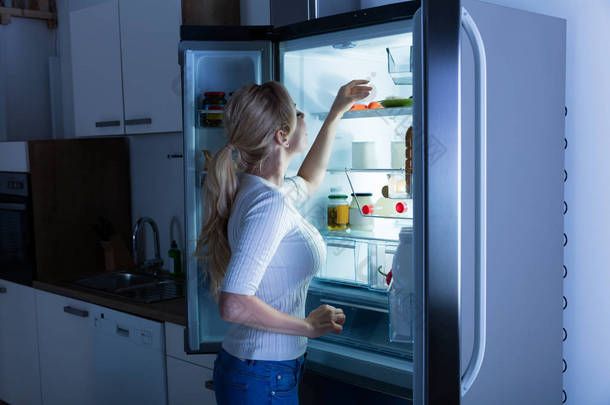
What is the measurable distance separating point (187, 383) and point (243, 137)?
123cm

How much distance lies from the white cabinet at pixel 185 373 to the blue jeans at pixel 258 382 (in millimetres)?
717

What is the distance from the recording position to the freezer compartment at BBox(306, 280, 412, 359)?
1795mm

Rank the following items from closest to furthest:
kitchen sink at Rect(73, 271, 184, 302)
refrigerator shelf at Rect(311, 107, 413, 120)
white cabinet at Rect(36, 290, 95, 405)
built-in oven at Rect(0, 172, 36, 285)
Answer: refrigerator shelf at Rect(311, 107, 413, 120), kitchen sink at Rect(73, 271, 184, 302), white cabinet at Rect(36, 290, 95, 405), built-in oven at Rect(0, 172, 36, 285)

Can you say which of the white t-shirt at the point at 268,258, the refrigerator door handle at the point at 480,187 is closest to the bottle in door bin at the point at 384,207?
the white t-shirt at the point at 268,258

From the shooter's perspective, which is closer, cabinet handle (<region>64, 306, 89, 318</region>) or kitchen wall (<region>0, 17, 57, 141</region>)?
cabinet handle (<region>64, 306, 89, 318</region>)

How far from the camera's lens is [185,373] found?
2312mm

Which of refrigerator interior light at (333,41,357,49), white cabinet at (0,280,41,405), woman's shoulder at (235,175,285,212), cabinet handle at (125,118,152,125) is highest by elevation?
refrigerator interior light at (333,41,357,49)

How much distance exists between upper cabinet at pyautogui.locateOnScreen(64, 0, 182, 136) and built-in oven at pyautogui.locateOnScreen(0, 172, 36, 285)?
1.40 feet

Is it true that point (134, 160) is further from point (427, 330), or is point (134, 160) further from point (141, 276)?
point (427, 330)

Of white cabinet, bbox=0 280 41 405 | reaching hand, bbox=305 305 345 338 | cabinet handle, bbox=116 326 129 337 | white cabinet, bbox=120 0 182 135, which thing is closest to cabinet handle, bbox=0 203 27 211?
white cabinet, bbox=0 280 41 405

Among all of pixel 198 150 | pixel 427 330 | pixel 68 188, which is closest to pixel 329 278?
pixel 198 150

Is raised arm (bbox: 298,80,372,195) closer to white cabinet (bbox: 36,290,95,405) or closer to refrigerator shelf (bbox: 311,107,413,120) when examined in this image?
refrigerator shelf (bbox: 311,107,413,120)

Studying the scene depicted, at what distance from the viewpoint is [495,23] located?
4.99 ft

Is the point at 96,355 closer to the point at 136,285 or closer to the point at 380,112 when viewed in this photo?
the point at 136,285
